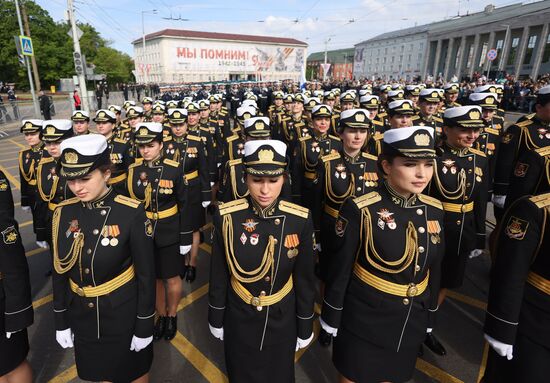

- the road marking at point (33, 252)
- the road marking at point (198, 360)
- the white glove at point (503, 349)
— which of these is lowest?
the road marking at point (33, 252)

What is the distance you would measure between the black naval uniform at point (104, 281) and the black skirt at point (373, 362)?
63.5 inches

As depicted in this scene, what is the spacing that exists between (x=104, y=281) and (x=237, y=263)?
105cm

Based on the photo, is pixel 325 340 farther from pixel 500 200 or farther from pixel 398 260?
pixel 500 200

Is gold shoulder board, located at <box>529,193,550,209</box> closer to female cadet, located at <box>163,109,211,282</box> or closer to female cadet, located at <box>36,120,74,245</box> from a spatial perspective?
female cadet, located at <box>163,109,211,282</box>

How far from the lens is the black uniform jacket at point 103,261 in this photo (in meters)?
2.49

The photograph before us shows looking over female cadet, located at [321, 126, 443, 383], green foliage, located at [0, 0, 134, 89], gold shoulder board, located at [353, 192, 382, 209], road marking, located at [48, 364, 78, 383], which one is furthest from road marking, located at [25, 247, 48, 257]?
green foliage, located at [0, 0, 134, 89]

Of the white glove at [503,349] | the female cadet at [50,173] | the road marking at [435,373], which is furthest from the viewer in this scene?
the female cadet at [50,173]

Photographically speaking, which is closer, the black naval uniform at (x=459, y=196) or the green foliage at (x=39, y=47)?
the black naval uniform at (x=459, y=196)

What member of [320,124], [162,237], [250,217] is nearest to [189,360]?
[162,237]

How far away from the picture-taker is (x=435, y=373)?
3.52m

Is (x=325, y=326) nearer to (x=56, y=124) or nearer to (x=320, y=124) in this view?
(x=320, y=124)

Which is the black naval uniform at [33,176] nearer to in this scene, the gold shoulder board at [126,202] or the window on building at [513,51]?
→ the gold shoulder board at [126,202]

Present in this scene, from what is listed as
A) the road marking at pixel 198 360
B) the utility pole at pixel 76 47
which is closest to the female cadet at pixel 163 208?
the road marking at pixel 198 360

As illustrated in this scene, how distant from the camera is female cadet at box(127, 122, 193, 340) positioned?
4.00m
